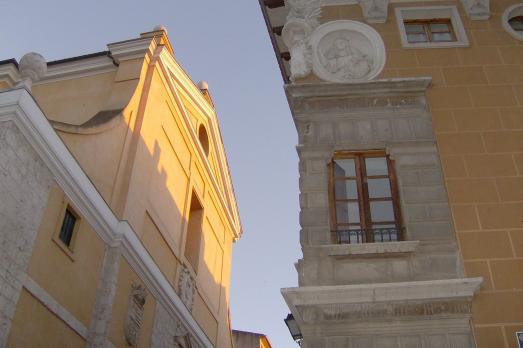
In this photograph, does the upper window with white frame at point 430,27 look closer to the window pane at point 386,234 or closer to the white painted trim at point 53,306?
the window pane at point 386,234

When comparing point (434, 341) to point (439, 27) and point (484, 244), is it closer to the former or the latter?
point (484, 244)

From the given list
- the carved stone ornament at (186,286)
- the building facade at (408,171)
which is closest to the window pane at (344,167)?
the building facade at (408,171)

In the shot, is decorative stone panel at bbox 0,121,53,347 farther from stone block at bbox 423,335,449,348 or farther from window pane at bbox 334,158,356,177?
stone block at bbox 423,335,449,348

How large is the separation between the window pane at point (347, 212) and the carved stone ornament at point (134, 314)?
6021mm

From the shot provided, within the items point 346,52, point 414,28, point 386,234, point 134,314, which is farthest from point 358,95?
point 134,314

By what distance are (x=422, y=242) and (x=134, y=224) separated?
7.30m

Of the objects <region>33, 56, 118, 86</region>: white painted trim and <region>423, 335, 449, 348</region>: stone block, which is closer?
<region>423, 335, 449, 348</region>: stone block

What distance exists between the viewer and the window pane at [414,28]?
10.3m

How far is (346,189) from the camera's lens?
27.3 ft

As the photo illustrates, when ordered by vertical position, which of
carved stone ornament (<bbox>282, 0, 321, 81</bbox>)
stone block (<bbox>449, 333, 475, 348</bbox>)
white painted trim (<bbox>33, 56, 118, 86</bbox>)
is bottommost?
stone block (<bbox>449, 333, 475, 348</bbox>)

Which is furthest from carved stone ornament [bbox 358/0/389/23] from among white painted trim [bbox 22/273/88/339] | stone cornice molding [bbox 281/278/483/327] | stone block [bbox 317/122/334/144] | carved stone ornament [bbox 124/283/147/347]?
carved stone ornament [bbox 124/283/147/347]

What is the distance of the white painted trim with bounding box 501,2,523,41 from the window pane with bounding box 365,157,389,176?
11.3 ft

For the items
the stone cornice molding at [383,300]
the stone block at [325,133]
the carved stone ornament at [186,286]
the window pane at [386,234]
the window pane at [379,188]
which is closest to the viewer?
the stone cornice molding at [383,300]

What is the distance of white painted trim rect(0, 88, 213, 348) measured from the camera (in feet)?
29.3
